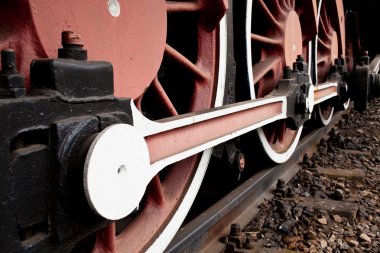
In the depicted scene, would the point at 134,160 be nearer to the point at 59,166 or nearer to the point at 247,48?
the point at 59,166

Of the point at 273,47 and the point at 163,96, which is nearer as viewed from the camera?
the point at 163,96

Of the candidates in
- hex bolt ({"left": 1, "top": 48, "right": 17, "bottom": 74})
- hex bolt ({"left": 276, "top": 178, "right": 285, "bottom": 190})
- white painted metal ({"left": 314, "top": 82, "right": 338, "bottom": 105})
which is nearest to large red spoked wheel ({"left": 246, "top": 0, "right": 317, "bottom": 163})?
hex bolt ({"left": 276, "top": 178, "right": 285, "bottom": 190})

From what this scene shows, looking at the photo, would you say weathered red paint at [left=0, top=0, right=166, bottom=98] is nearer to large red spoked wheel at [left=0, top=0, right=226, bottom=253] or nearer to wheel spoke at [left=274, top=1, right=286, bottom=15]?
large red spoked wheel at [left=0, top=0, right=226, bottom=253]

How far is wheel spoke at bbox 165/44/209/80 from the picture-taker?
1506 mm

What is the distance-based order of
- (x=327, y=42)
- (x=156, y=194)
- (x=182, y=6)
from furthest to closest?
(x=327, y=42)
(x=182, y=6)
(x=156, y=194)

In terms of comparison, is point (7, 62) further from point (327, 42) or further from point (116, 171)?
point (327, 42)

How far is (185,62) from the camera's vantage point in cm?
158

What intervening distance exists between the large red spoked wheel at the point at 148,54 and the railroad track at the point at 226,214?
0.13 m

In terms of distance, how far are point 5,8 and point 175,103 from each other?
106 centimetres

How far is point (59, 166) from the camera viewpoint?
759mm

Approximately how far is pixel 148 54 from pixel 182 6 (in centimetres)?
45

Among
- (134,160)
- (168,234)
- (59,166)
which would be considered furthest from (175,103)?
(59,166)

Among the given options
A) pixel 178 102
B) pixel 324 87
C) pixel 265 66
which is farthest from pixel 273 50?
pixel 178 102

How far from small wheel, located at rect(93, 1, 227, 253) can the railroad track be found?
0.12 metres
